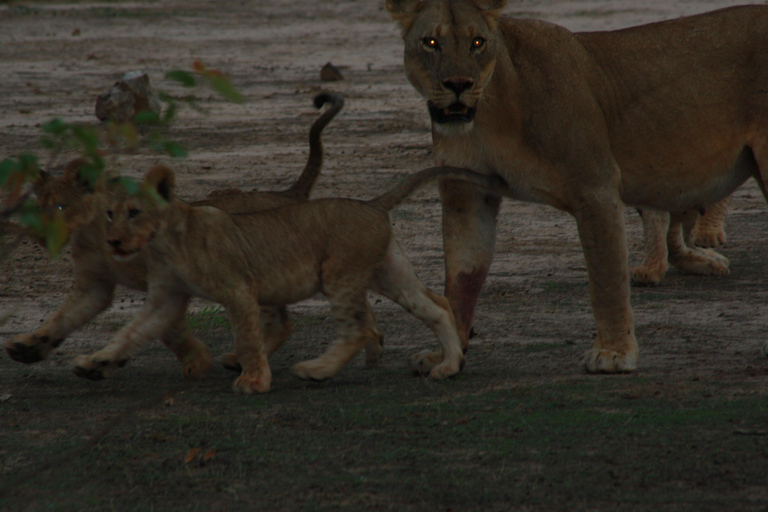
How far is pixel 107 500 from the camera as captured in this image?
11.6ft

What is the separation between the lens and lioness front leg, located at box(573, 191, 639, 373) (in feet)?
16.5

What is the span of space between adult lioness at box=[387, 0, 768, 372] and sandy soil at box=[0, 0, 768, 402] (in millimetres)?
539

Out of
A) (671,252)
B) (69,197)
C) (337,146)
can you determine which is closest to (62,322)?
(69,197)

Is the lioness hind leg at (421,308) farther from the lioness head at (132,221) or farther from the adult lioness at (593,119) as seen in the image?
the lioness head at (132,221)

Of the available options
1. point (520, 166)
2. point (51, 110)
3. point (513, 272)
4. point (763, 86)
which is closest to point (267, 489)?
point (520, 166)

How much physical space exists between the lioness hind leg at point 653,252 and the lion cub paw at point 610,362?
216cm

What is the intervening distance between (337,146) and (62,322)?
6.77 meters

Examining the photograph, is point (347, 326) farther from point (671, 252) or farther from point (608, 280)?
point (671, 252)

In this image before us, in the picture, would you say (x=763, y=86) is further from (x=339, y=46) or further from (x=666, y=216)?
(x=339, y=46)

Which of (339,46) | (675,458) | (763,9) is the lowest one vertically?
(339,46)

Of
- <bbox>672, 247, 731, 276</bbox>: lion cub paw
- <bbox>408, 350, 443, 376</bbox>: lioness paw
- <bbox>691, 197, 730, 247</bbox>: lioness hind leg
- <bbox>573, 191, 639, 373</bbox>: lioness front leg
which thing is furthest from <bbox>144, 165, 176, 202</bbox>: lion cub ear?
<bbox>691, 197, 730, 247</bbox>: lioness hind leg

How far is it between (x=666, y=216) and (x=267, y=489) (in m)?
4.44

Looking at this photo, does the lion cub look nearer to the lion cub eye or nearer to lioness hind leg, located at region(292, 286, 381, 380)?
lioness hind leg, located at region(292, 286, 381, 380)

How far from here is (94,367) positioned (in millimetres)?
4809
